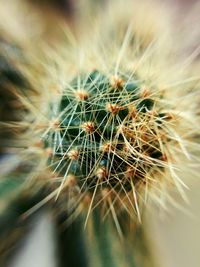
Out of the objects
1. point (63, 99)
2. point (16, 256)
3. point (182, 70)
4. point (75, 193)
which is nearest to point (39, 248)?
point (16, 256)

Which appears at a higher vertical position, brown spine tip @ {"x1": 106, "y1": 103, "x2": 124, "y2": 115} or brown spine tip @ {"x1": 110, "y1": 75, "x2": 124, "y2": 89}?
brown spine tip @ {"x1": 110, "y1": 75, "x2": 124, "y2": 89}

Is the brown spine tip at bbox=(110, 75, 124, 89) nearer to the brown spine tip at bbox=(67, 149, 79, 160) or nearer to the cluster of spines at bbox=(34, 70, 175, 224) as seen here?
the cluster of spines at bbox=(34, 70, 175, 224)

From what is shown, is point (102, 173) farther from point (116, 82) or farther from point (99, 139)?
point (116, 82)

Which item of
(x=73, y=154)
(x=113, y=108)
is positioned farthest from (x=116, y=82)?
(x=73, y=154)

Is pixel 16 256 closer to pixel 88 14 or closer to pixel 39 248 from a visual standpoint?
pixel 39 248

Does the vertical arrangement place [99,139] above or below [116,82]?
below

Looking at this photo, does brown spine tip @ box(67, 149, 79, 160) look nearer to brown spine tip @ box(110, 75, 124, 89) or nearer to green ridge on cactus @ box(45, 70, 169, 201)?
green ridge on cactus @ box(45, 70, 169, 201)

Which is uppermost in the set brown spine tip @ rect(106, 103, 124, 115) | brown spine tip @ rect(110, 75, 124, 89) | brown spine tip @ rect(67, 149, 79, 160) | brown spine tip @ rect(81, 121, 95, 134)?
brown spine tip @ rect(110, 75, 124, 89)

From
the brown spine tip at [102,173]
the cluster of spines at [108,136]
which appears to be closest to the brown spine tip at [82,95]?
the cluster of spines at [108,136]

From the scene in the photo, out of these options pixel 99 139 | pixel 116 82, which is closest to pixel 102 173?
pixel 99 139

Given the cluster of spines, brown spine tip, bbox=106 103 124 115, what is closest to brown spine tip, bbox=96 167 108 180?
the cluster of spines
